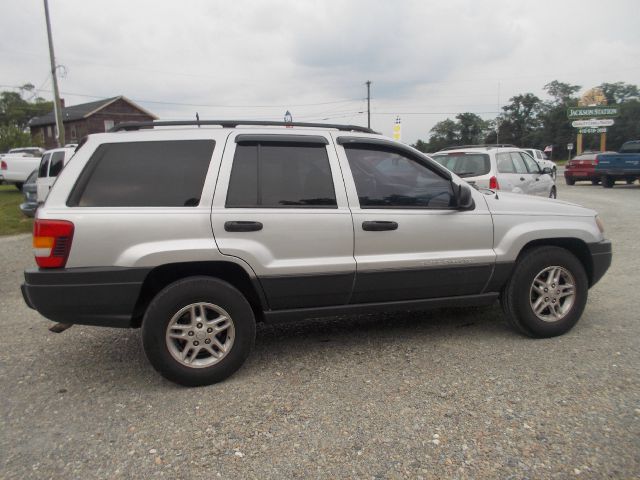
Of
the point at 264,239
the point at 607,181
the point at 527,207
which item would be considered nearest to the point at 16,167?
the point at 264,239

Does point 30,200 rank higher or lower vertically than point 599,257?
lower

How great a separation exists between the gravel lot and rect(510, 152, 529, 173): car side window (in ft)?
17.4

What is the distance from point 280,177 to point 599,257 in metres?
2.89

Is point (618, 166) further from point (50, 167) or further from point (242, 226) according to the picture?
point (242, 226)

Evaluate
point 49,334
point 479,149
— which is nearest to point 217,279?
point 49,334

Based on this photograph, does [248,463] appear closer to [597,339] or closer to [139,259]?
[139,259]

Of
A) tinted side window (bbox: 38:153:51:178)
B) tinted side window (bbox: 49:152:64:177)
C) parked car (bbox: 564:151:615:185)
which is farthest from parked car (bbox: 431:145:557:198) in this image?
parked car (bbox: 564:151:615:185)

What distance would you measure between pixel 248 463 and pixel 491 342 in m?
2.42

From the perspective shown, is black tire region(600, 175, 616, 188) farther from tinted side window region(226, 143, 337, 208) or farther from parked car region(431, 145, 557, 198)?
tinted side window region(226, 143, 337, 208)

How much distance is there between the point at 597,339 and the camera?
4.23m

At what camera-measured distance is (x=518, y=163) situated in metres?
9.75

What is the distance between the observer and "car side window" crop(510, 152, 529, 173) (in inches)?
379

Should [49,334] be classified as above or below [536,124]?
below

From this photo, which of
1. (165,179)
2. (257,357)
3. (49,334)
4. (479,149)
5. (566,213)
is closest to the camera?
(165,179)
